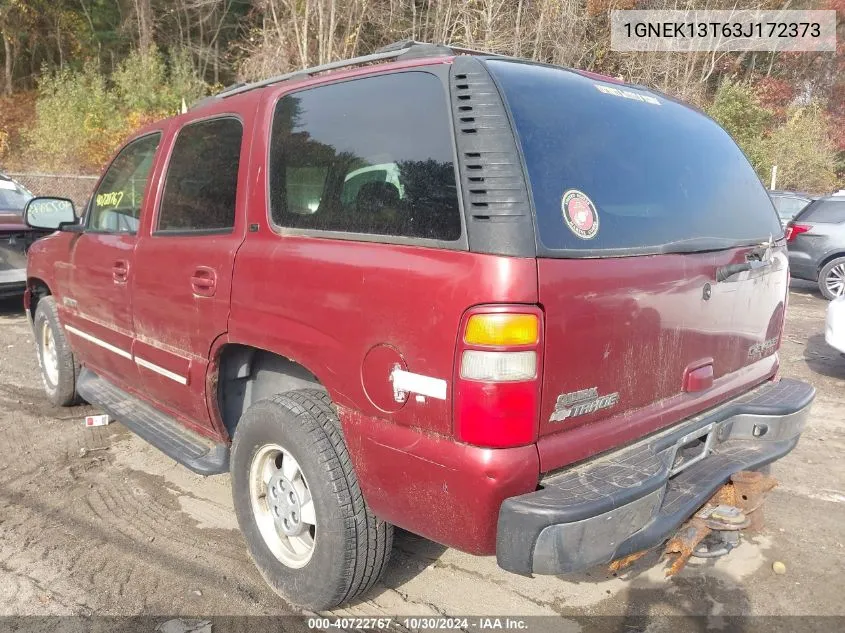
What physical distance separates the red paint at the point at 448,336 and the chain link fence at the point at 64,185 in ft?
46.8

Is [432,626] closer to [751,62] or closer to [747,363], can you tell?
[747,363]

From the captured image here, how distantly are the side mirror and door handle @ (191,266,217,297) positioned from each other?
6.04 ft

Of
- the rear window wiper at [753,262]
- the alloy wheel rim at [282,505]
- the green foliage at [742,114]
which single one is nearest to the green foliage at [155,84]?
the green foliage at [742,114]

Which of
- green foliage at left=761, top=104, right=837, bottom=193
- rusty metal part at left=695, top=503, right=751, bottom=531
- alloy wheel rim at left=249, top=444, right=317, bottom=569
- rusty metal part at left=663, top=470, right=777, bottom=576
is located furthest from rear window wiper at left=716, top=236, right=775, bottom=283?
green foliage at left=761, top=104, right=837, bottom=193

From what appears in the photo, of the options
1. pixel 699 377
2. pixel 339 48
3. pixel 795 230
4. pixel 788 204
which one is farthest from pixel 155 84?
pixel 699 377

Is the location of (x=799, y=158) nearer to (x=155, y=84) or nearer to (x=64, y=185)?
(x=155, y=84)

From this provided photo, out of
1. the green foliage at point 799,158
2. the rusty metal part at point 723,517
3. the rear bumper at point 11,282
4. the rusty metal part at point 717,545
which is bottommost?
the rusty metal part at point 717,545

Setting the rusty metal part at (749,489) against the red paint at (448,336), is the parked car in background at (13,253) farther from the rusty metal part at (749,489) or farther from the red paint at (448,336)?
the rusty metal part at (749,489)

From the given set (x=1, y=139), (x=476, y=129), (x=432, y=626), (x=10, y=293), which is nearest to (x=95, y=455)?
(x=432, y=626)

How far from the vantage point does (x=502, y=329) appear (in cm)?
192

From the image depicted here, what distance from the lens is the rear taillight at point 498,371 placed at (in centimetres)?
193

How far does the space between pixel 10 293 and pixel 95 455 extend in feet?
15.2

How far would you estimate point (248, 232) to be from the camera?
2.78 meters

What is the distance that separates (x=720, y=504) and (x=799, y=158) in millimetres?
23058
